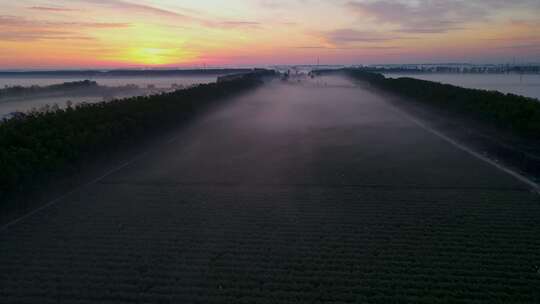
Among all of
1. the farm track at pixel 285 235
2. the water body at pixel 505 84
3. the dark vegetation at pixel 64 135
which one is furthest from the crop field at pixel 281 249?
the water body at pixel 505 84

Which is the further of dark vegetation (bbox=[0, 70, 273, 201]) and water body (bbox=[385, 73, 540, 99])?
water body (bbox=[385, 73, 540, 99])

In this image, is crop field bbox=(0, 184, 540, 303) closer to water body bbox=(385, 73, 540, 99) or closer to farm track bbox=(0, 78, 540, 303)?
farm track bbox=(0, 78, 540, 303)

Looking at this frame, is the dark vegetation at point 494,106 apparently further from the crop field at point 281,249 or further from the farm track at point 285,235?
the crop field at point 281,249

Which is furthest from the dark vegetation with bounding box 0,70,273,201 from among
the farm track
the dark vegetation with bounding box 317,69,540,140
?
the dark vegetation with bounding box 317,69,540,140

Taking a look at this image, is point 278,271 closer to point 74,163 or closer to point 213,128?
point 74,163

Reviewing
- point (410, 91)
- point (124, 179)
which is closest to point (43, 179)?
point (124, 179)
